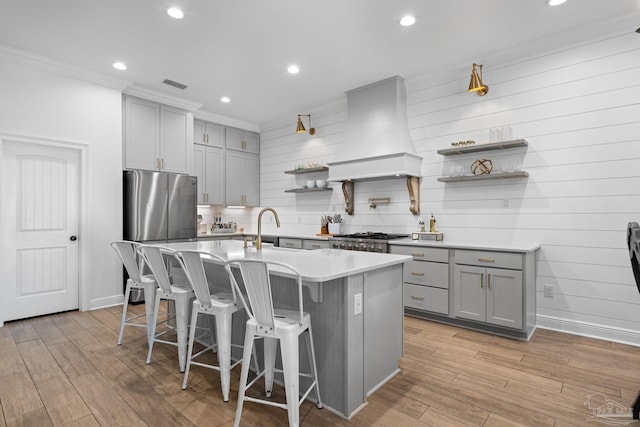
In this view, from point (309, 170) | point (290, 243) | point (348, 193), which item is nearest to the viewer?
point (348, 193)

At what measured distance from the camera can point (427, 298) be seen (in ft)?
12.1

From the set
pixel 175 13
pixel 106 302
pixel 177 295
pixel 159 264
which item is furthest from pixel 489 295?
pixel 106 302

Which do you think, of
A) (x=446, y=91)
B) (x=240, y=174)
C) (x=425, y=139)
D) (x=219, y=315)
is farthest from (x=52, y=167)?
(x=446, y=91)

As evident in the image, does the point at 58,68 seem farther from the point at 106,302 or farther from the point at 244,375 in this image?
the point at 244,375

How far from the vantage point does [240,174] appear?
6348 millimetres

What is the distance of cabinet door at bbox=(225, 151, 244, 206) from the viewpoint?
6.16 meters

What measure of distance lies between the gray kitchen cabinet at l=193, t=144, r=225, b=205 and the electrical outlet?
14.4ft

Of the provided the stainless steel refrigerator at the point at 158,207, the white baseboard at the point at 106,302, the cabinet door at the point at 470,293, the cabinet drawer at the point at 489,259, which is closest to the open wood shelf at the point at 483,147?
the cabinet drawer at the point at 489,259

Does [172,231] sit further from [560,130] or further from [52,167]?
[560,130]

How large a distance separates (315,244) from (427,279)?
5.91 ft

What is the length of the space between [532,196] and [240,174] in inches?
187

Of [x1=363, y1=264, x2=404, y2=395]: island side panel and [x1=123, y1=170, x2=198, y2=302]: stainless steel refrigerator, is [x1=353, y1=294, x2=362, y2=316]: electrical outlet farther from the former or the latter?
[x1=123, y1=170, x2=198, y2=302]: stainless steel refrigerator

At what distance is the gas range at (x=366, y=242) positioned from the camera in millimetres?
3997

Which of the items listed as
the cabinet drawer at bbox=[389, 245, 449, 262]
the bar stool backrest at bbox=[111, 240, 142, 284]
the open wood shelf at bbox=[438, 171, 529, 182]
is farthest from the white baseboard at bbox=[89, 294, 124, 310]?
the open wood shelf at bbox=[438, 171, 529, 182]
